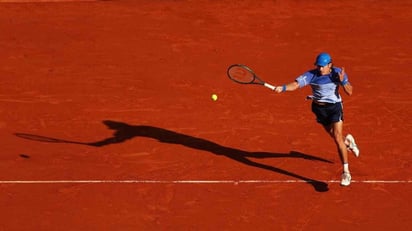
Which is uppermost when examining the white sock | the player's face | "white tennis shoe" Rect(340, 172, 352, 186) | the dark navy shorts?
the player's face

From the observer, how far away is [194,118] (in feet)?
52.1

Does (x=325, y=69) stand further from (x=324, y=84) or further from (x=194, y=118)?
(x=194, y=118)

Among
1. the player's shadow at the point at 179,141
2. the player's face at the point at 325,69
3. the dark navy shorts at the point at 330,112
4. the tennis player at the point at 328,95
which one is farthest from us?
the player's shadow at the point at 179,141

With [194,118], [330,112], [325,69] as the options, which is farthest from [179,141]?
[325,69]

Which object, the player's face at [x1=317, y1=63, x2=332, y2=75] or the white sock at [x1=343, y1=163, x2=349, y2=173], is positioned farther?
the white sock at [x1=343, y1=163, x2=349, y2=173]

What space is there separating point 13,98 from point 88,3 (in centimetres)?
722

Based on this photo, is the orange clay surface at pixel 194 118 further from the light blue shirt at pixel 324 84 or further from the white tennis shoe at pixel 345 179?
the light blue shirt at pixel 324 84

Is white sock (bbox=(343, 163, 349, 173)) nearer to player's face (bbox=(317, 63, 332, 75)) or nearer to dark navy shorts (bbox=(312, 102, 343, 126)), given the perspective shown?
dark navy shorts (bbox=(312, 102, 343, 126))

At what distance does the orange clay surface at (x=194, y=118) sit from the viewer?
12227 millimetres

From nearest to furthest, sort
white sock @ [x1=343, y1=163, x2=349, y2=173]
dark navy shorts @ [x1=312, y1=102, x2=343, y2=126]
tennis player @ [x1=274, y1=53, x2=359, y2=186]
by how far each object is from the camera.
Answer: tennis player @ [x1=274, y1=53, x2=359, y2=186]
dark navy shorts @ [x1=312, y1=102, x2=343, y2=126]
white sock @ [x1=343, y1=163, x2=349, y2=173]

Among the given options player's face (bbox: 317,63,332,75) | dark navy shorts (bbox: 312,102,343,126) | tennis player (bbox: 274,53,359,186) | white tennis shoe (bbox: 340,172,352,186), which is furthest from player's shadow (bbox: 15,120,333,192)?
player's face (bbox: 317,63,332,75)

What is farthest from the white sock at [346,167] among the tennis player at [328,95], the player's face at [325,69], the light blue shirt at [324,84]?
the player's face at [325,69]

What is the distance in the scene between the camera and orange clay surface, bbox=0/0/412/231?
12.2 meters

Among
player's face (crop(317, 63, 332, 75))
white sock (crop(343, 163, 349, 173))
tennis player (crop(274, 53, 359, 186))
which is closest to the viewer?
player's face (crop(317, 63, 332, 75))
